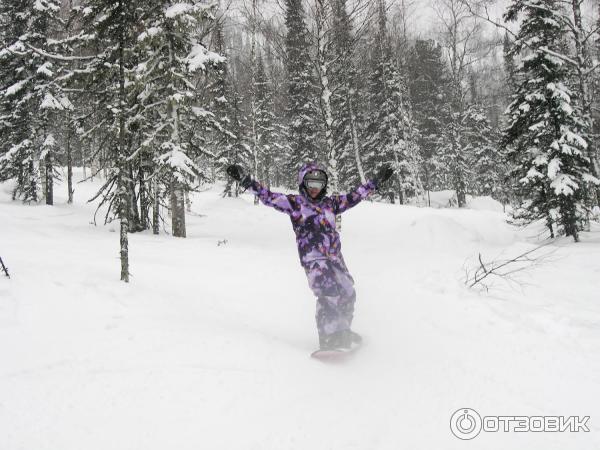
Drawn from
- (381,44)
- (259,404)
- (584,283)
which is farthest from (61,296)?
(381,44)

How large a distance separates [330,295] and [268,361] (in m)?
1.22

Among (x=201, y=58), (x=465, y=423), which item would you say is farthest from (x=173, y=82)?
(x=465, y=423)

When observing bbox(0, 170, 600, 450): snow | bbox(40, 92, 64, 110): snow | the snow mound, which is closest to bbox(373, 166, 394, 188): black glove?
bbox(0, 170, 600, 450): snow

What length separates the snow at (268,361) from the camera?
2732 millimetres

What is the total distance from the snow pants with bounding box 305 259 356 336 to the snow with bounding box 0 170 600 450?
1.38 ft

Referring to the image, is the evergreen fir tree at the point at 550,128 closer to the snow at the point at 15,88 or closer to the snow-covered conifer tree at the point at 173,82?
the snow-covered conifer tree at the point at 173,82

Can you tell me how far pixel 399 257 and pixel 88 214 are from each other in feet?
50.0

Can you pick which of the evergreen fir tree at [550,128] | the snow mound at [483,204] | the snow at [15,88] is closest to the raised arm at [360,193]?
the evergreen fir tree at [550,128]

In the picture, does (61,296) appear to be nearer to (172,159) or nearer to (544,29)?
(172,159)

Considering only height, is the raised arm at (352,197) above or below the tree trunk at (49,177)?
below

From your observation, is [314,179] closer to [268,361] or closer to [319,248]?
[319,248]

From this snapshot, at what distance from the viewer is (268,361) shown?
3.92 m

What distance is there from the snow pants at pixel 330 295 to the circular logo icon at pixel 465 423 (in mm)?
1756

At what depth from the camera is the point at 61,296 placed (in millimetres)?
4512
